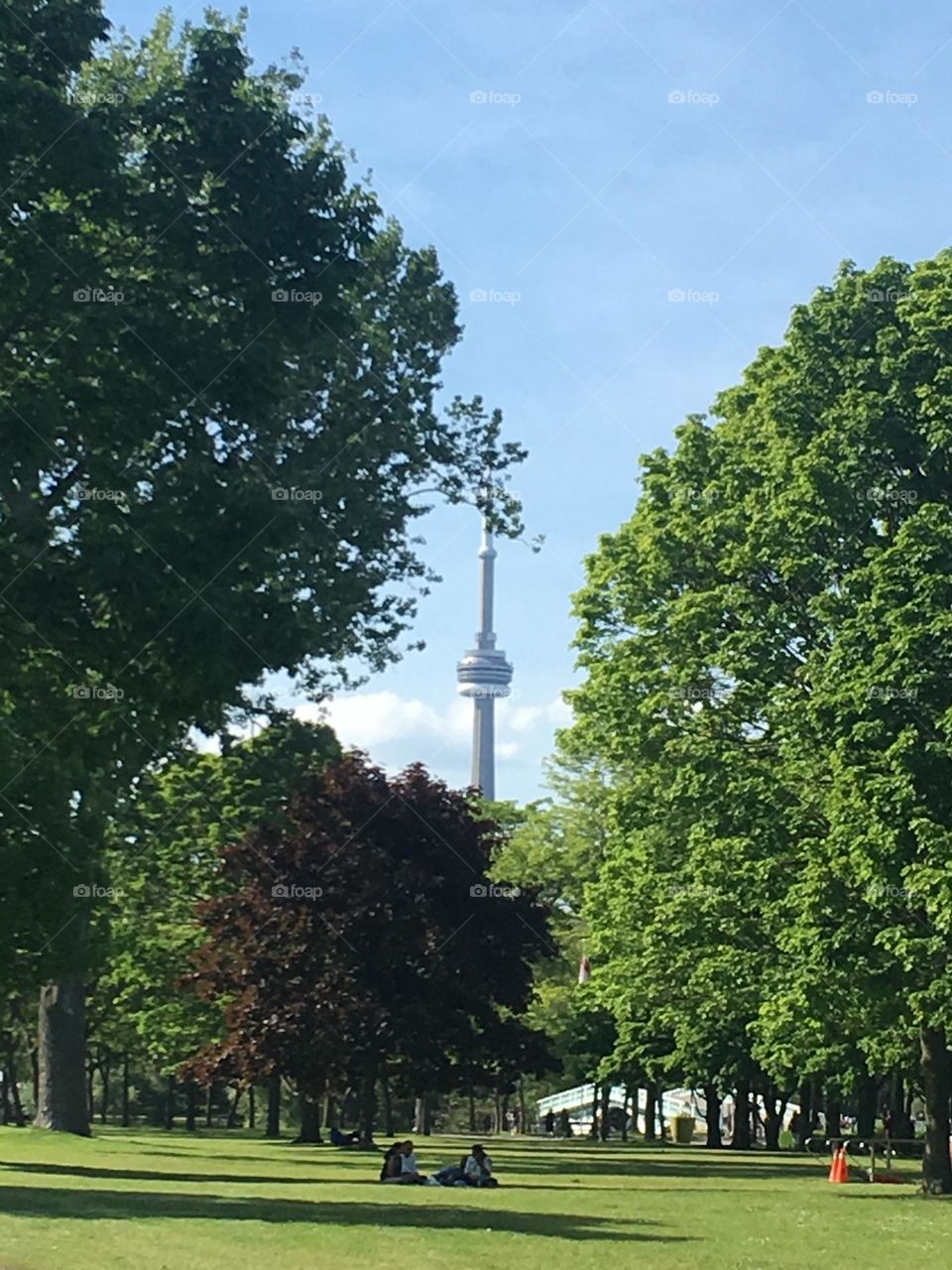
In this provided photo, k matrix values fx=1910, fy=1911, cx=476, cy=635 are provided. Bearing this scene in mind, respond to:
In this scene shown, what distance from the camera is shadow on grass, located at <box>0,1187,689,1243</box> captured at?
2519 cm

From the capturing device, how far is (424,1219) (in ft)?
87.5

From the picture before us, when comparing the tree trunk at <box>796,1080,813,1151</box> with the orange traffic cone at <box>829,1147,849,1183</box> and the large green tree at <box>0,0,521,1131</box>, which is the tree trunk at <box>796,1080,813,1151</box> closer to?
the orange traffic cone at <box>829,1147,849,1183</box>

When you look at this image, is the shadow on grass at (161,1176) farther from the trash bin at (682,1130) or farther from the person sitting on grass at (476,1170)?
the trash bin at (682,1130)

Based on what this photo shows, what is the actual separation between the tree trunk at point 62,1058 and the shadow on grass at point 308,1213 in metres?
22.5

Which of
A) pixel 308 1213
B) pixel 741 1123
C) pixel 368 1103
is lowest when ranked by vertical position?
pixel 741 1123

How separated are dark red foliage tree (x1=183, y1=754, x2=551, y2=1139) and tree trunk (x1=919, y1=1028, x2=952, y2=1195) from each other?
1530 centimetres

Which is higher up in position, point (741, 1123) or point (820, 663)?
point (820, 663)

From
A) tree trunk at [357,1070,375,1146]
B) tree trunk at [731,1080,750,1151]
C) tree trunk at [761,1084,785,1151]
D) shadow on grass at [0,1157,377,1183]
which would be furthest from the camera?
tree trunk at [761,1084,785,1151]

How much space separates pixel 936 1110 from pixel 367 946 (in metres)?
17.8

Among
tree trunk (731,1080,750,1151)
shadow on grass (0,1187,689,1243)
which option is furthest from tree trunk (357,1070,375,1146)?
tree trunk (731,1080,750,1151)

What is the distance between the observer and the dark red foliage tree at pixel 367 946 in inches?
2046

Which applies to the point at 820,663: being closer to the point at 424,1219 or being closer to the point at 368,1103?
the point at 424,1219

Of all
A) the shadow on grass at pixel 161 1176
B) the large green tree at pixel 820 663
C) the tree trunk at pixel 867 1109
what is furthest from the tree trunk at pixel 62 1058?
the tree trunk at pixel 867 1109

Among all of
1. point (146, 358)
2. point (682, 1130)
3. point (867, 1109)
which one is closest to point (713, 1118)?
point (682, 1130)
